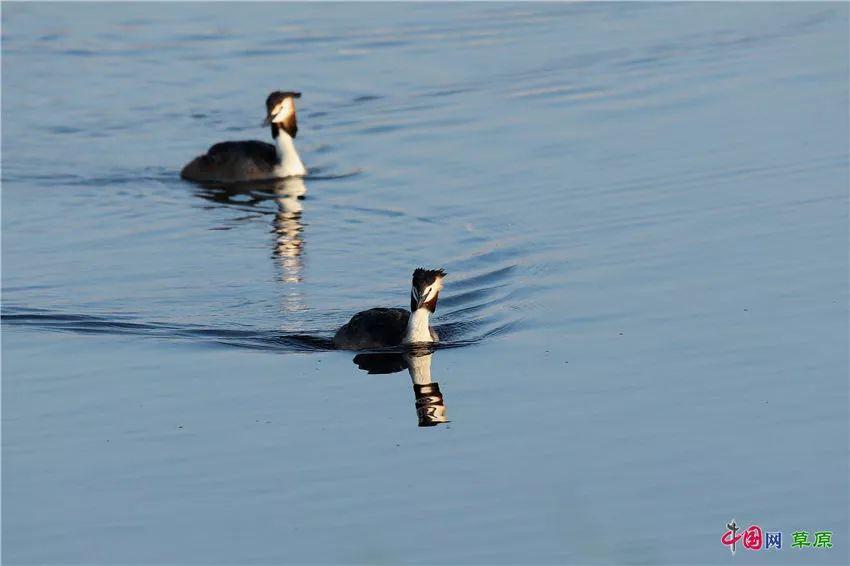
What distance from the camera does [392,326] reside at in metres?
17.2

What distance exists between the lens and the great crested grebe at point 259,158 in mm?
27375

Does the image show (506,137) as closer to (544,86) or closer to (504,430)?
(544,86)

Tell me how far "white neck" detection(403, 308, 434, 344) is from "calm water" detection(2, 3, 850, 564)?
482 millimetres

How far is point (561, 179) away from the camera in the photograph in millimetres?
24578

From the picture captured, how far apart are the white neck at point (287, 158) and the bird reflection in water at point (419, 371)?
10966mm

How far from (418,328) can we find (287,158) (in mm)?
11408

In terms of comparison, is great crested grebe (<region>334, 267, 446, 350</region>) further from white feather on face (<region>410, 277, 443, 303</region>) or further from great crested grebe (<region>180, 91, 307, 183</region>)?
great crested grebe (<region>180, 91, 307, 183</region>)

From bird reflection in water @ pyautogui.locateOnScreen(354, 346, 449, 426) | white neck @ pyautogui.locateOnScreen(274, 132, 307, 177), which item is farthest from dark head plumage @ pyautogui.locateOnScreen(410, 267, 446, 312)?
white neck @ pyautogui.locateOnScreen(274, 132, 307, 177)

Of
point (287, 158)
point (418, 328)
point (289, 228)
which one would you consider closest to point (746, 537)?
point (418, 328)

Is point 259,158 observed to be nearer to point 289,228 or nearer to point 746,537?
point 289,228

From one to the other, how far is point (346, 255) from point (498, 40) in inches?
625

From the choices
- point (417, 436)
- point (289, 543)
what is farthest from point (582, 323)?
point (289, 543)

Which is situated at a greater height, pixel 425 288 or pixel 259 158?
pixel 259 158

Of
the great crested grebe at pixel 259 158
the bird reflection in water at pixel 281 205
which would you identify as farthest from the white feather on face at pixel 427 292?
the great crested grebe at pixel 259 158
